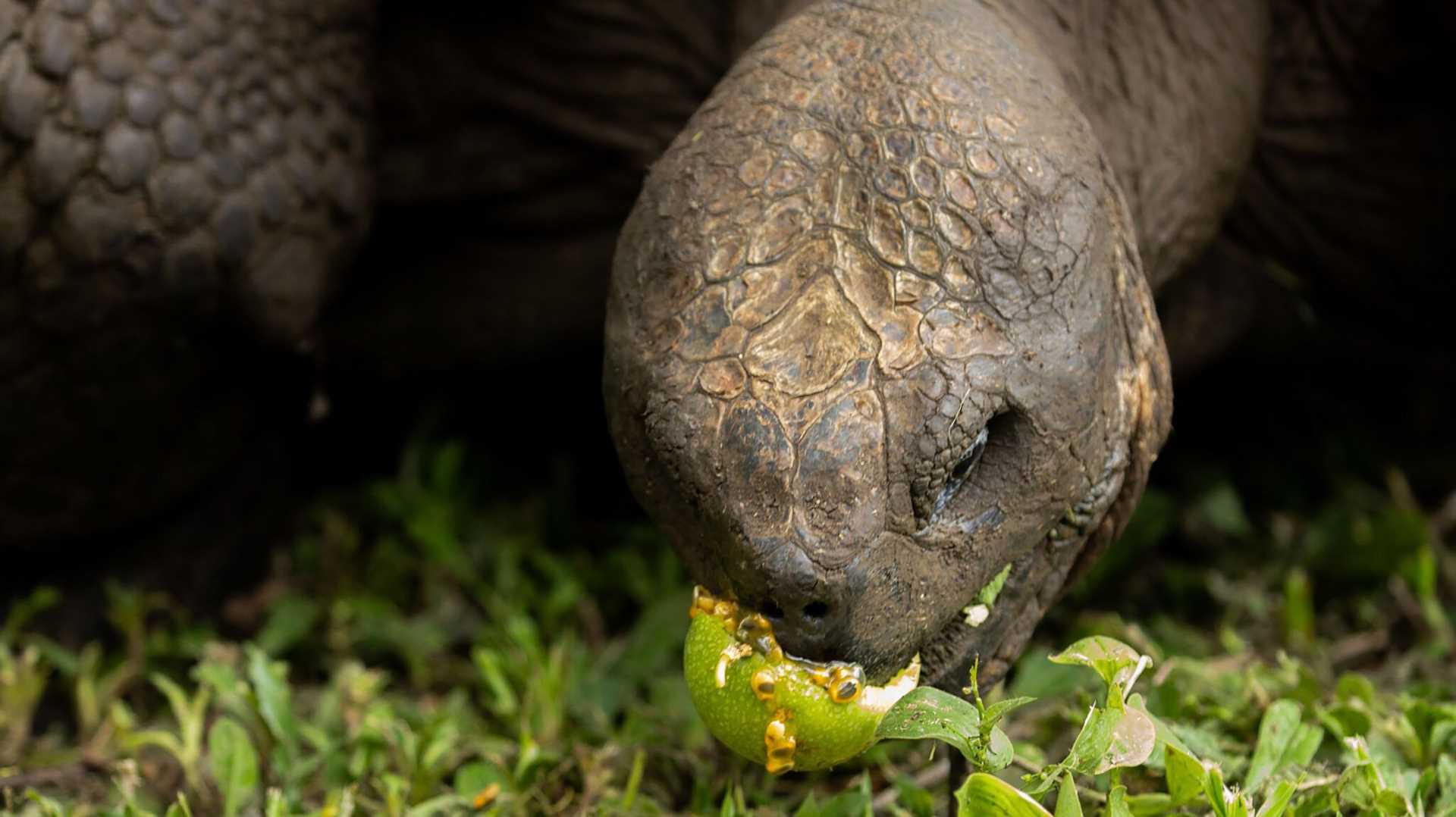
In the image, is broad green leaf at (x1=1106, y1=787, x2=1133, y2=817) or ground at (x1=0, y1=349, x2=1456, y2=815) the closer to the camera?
broad green leaf at (x1=1106, y1=787, x2=1133, y2=817)

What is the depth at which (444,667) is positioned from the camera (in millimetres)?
2340

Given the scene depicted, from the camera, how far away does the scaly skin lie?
1.97 meters

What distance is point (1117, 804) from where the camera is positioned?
1.40 m

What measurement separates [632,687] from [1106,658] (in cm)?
96

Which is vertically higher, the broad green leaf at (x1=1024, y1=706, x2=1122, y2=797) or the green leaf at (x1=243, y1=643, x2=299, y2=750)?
the broad green leaf at (x1=1024, y1=706, x2=1122, y2=797)

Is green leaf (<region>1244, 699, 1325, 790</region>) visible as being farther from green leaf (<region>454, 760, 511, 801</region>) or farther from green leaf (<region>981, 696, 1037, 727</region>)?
green leaf (<region>454, 760, 511, 801</region>)

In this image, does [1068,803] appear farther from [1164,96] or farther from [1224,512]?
[1224,512]

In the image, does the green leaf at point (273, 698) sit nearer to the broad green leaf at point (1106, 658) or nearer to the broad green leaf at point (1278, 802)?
the broad green leaf at point (1106, 658)

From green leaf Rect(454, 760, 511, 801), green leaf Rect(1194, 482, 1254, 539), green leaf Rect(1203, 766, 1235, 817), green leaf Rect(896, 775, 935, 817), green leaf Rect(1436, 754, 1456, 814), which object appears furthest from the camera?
green leaf Rect(1194, 482, 1254, 539)

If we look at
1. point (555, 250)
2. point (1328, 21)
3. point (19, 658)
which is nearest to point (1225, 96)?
point (1328, 21)

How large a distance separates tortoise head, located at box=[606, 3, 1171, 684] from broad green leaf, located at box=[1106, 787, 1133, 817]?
17 cm

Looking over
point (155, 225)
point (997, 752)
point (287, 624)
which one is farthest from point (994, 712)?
point (287, 624)

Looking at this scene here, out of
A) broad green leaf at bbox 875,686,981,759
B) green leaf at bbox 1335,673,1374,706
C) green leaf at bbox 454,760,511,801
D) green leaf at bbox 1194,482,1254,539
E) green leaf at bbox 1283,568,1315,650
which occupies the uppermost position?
broad green leaf at bbox 875,686,981,759

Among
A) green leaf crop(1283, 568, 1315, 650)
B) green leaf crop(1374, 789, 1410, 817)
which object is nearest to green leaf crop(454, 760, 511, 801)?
green leaf crop(1374, 789, 1410, 817)
